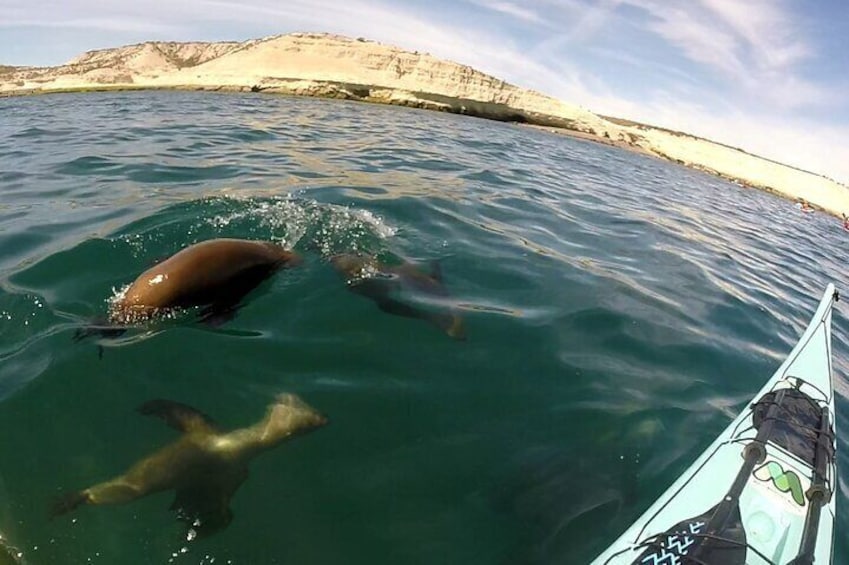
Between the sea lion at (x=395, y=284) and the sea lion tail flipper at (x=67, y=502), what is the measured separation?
3213 millimetres

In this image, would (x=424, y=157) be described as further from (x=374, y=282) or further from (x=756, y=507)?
(x=756, y=507)

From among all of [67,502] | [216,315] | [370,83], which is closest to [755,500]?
[67,502]

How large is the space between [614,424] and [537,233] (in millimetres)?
5702

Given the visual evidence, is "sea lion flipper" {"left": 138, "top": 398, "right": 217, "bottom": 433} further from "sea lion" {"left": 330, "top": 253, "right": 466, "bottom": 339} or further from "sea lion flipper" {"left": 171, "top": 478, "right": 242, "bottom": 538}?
"sea lion" {"left": 330, "top": 253, "right": 466, "bottom": 339}

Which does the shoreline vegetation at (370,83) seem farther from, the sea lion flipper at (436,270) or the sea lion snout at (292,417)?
the sea lion snout at (292,417)

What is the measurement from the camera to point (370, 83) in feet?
234

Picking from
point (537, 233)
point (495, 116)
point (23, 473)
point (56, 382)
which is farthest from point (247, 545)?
point (495, 116)

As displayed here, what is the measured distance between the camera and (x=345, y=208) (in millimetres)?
9188

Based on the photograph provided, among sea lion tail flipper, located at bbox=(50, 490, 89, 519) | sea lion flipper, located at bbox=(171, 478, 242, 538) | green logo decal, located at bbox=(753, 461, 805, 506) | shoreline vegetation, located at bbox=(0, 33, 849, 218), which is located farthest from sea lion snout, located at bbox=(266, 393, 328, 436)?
shoreline vegetation, located at bbox=(0, 33, 849, 218)

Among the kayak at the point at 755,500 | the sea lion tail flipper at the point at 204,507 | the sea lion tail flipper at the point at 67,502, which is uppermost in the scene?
the kayak at the point at 755,500

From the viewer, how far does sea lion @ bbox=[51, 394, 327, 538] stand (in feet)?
11.7

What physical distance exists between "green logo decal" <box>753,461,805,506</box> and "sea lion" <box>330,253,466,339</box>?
286cm

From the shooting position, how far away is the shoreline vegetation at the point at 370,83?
5597 cm

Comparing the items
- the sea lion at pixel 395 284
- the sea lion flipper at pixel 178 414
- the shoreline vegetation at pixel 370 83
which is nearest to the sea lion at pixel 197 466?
the sea lion flipper at pixel 178 414
